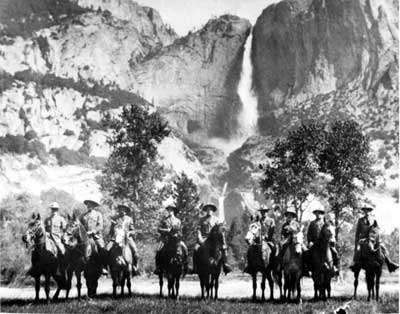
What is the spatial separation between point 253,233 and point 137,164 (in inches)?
Result: 313

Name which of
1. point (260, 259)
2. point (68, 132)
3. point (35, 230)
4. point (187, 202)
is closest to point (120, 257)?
point (35, 230)

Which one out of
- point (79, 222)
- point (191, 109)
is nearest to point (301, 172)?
point (191, 109)

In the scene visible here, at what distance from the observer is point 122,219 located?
13.1 metres

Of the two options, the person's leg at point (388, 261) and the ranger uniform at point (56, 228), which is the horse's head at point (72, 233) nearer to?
the ranger uniform at point (56, 228)

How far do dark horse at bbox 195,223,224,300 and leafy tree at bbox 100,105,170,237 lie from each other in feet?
18.6

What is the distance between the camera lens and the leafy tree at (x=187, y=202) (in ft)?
66.3

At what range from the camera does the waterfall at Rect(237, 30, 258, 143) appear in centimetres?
1864

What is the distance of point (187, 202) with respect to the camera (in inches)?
805

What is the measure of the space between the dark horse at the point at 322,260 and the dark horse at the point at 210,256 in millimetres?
1944

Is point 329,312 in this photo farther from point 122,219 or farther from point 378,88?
point 378,88

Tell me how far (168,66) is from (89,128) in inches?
138

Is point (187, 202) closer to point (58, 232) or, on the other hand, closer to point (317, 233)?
point (58, 232)

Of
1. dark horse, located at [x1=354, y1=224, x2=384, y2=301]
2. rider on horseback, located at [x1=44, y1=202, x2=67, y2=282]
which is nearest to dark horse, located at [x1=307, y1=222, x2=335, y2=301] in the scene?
dark horse, located at [x1=354, y1=224, x2=384, y2=301]

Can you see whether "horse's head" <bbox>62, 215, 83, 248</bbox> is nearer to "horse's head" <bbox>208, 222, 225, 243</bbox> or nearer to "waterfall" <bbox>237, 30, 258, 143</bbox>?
"horse's head" <bbox>208, 222, 225, 243</bbox>
